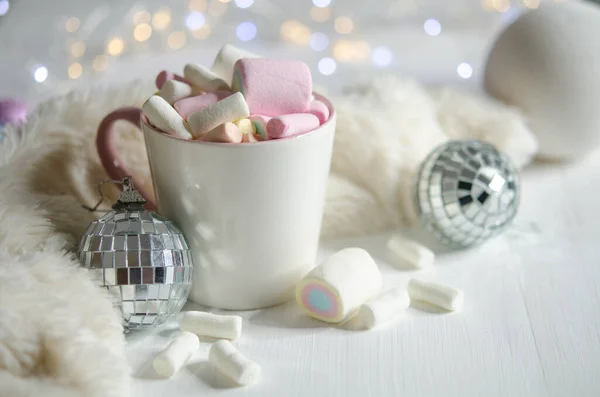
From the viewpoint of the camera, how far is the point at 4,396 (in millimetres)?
692

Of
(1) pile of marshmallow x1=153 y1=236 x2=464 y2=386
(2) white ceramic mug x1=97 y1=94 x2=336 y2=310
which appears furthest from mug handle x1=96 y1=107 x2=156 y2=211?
(1) pile of marshmallow x1=153 y1=236 x2=464 y2=386

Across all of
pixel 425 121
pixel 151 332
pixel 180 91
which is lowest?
pixel 151 332

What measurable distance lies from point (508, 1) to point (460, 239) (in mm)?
1506

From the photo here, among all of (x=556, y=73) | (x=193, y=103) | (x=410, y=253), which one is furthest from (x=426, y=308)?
(x=556, y=73)

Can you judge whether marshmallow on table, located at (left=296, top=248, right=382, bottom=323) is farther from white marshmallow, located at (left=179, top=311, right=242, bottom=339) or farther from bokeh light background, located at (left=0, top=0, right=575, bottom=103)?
bokeh light background, located at (left=0, top=0, right=575, bottom=103)

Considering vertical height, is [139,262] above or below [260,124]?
below

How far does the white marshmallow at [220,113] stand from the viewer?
33.2 inches

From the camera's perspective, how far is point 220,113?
2.77ft

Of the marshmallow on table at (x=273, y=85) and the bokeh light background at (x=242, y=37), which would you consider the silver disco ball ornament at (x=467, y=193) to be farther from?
the bokeh light background at (x=242, y=37)

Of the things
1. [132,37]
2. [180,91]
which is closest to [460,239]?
[180,91]

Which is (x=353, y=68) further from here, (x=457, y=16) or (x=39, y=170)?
(x=39, y=170)

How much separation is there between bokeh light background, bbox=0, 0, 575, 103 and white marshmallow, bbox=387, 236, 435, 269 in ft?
2.28

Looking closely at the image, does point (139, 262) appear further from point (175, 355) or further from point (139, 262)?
point (175, 355)

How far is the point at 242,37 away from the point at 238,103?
1.39 m
